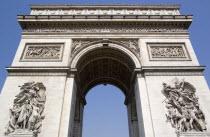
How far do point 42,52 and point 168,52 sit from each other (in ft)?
30.3

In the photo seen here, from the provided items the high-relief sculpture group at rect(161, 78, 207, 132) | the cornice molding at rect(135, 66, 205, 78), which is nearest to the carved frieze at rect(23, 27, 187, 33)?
the cornice molding at rect(135, 66, 205, 78)

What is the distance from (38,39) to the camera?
14219 millimetres

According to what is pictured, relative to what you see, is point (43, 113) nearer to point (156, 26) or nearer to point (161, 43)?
point (161, 43)

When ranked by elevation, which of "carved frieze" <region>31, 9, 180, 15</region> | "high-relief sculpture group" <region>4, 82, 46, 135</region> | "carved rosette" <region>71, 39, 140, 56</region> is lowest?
"high-relief sculpture group" <region>4, 82, 46, 135</region>

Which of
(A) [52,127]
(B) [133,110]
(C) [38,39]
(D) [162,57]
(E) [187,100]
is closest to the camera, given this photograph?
(A) [52,127]

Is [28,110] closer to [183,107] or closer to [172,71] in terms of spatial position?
[183,107]

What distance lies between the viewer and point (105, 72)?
1783 centimetres

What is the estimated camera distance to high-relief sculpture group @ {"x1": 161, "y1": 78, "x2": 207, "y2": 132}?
10.2 metres

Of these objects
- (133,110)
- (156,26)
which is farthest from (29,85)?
(156,26)

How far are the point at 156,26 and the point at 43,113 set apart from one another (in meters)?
10.6

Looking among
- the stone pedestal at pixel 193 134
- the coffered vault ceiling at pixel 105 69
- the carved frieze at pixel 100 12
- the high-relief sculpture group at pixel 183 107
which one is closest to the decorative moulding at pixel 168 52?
the coffered vault ceiling at pixel 105 69

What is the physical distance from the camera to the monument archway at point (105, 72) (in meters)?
13.9

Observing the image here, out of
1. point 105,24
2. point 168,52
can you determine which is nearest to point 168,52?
point 168,52

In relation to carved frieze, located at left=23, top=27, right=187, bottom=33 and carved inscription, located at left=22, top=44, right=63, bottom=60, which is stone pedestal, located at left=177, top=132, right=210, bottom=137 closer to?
carved frieze, located at left=23, top=27, right=187, bottom=33
